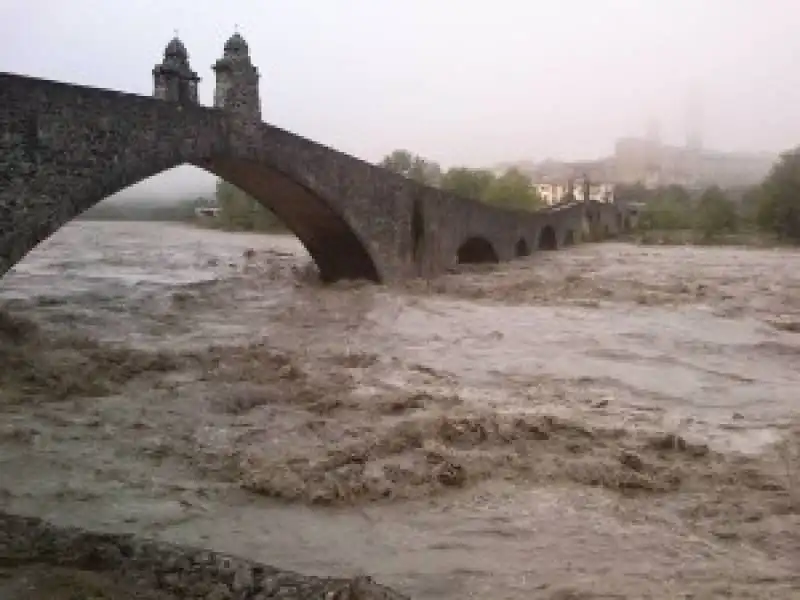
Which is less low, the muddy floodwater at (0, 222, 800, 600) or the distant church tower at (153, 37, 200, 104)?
the distant church tower at (153, 37, 200, 104)

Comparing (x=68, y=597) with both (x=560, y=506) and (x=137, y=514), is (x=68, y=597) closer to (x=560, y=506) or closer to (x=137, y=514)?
(x=137, y=514)

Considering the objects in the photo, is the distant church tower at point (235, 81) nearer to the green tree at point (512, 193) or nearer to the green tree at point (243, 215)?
the green tree at point (243, 215)

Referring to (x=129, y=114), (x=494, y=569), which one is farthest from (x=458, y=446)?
(x=129, y=114)

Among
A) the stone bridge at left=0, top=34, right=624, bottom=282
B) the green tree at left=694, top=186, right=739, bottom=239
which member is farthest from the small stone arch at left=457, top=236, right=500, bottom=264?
the green tree at left=694, top=186, right=739, bottom=239

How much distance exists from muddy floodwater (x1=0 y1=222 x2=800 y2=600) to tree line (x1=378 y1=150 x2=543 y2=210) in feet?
122

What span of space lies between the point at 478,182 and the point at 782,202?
60.4ft

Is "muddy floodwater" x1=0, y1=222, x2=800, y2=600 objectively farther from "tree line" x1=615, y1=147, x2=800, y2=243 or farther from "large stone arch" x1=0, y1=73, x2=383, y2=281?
"tree line" x1=615, y1=147, x2=800, y2=243

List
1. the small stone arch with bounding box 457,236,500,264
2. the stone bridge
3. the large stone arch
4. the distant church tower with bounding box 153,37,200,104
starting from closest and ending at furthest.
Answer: the large stone arch < the stone bridge < the distant church tower with bounding box 153,37,200,104 < the small stone arch with bounding box 457,236,500,264

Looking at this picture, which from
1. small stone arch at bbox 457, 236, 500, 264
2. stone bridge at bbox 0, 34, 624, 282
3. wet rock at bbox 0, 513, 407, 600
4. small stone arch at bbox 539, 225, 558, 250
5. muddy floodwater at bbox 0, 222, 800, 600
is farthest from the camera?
small stone arch at bbox 539, 225, 558, 250

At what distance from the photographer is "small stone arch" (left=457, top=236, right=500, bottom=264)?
1084 inches

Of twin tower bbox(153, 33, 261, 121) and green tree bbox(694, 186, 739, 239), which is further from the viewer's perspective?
green tree bbox(694, 186, 739, 239)

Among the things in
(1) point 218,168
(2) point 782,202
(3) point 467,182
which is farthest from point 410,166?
(1) point 218,168

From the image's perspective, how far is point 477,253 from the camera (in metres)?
28.3

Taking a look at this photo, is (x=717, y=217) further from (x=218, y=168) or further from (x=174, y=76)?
(x=174, y=76)
